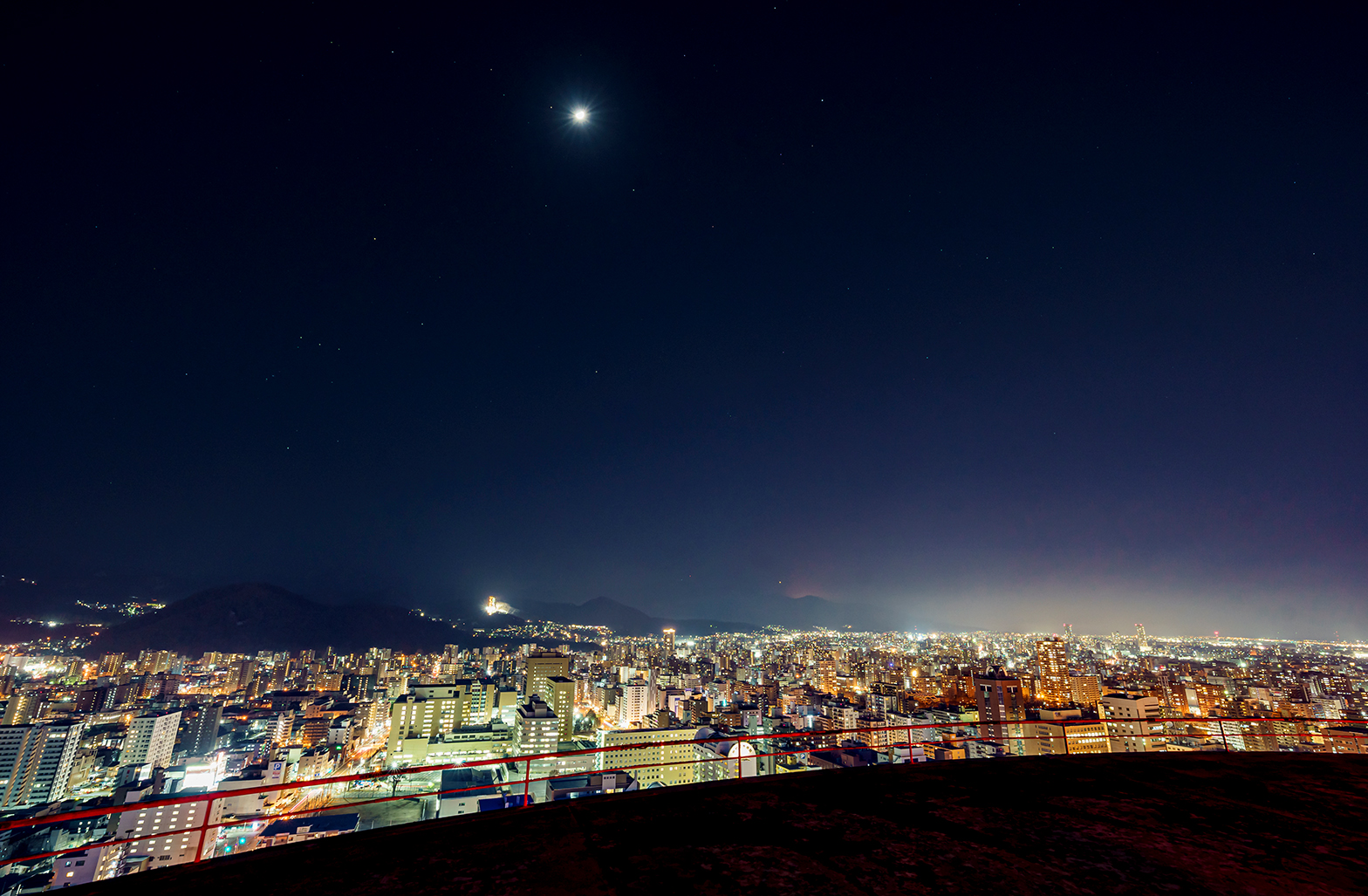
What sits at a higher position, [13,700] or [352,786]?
[13,700]

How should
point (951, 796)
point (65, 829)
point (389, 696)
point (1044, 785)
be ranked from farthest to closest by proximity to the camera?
point (389, 696) → point (65, 829) → point (1044, 785) → point (951, 796)

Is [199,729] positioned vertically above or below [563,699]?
below

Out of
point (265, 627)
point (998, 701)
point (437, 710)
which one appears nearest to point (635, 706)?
point (437, 710)

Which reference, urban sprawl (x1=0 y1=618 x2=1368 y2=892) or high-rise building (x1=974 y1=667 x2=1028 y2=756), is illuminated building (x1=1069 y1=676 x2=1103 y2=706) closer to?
urban sprawl (x1=0 y1=618 x2=1368 y2=892)

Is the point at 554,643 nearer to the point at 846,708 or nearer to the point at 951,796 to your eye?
the point at 846,708

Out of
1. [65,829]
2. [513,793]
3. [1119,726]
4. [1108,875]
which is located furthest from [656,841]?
[65,829]

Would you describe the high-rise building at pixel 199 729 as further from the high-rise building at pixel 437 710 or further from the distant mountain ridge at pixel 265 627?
the distant mountain ridge at pixel 265 627

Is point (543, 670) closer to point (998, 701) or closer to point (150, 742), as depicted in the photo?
point (150, 742)
